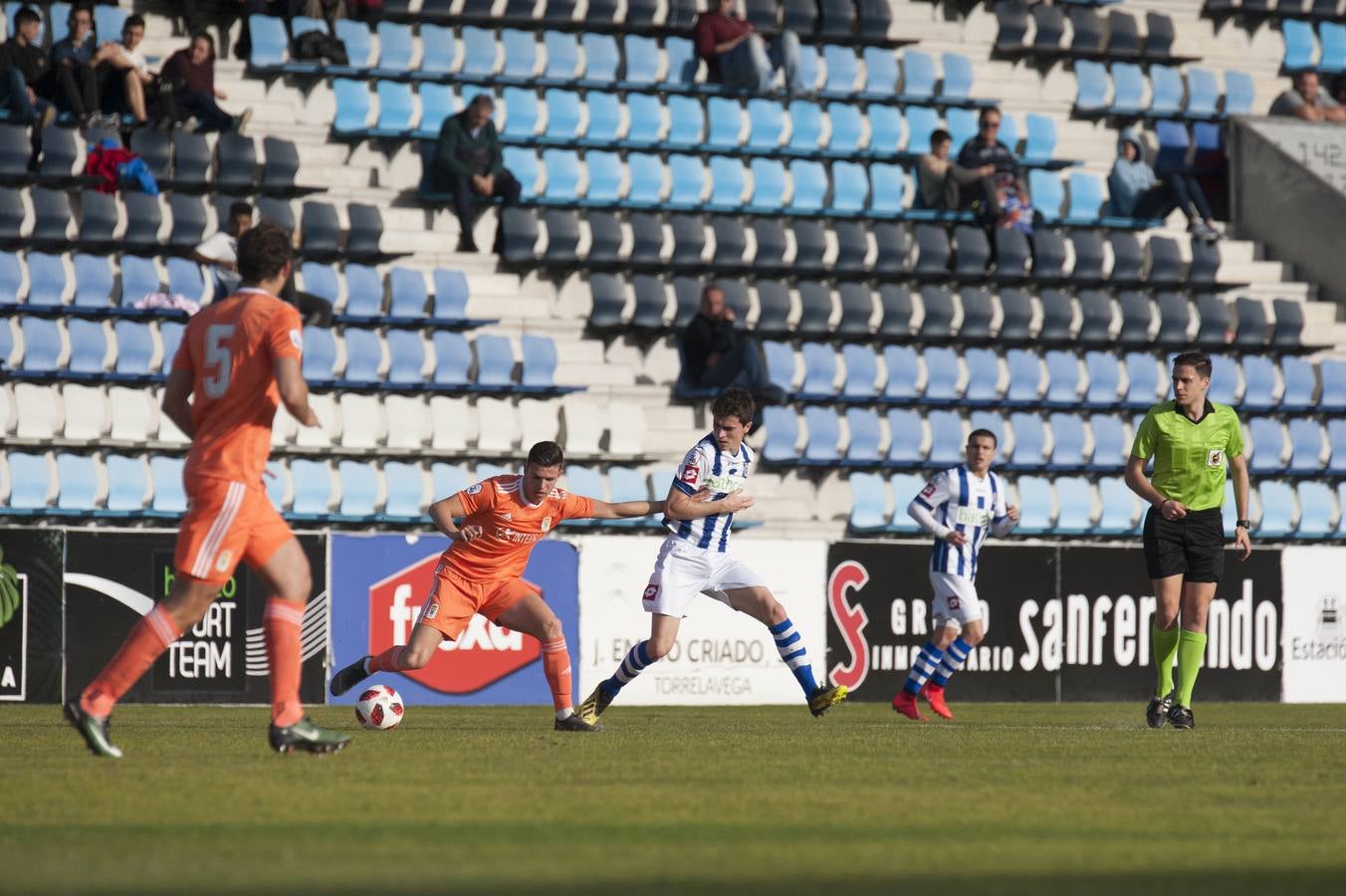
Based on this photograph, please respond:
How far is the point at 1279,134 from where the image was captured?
27250 millimetres

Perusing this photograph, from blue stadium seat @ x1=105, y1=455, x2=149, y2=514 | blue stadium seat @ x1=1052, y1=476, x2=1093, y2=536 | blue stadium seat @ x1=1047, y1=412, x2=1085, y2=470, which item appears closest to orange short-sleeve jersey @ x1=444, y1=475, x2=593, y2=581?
blue stadium seat @ x1=105, y1=455, x2=149, y2=514

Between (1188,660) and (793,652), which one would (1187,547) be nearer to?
(1188,660)

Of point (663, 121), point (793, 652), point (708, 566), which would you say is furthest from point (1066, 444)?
point (708, 566)

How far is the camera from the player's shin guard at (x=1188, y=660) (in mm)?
13062

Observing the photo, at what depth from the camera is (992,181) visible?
81.8 feet

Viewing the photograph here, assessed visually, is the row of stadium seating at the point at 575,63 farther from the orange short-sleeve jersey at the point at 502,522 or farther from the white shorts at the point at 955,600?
the orange short-sleeve jersey at the point at 502,522

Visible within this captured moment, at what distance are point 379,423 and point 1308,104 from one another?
540 inches

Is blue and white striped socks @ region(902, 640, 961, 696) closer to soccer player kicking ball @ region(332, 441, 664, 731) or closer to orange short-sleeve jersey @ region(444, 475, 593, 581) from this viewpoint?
soccer player kicking ball @ region(332, 441, 664, 731)

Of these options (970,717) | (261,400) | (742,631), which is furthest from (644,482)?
(261,400)

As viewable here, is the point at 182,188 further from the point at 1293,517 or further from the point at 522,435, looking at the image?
the point at 1293,517

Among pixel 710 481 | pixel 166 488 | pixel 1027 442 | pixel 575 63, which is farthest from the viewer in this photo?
pixel 575 63

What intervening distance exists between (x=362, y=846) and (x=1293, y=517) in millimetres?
19457

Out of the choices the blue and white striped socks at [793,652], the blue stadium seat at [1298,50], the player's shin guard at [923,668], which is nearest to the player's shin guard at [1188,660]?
the blue and white striped socks at [793,652]

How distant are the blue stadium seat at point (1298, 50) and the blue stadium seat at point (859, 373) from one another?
365 inches
